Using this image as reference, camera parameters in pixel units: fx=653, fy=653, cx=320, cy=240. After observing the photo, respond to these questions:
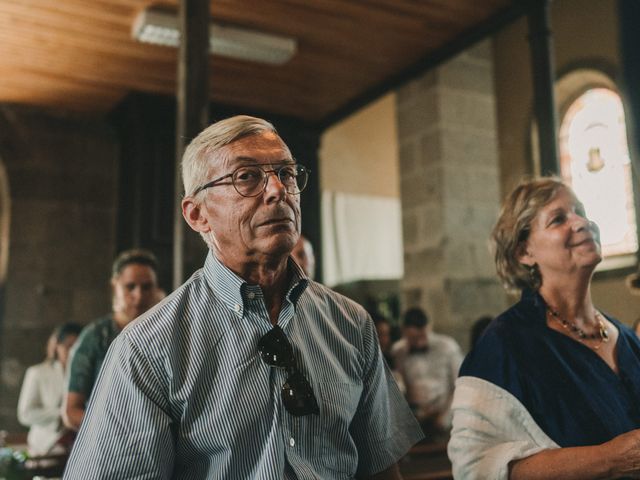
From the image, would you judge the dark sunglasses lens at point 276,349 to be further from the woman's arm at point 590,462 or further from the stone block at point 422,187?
the stone block at point 422,187

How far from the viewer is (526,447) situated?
167 centimetres

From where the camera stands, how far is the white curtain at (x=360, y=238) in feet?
33.6

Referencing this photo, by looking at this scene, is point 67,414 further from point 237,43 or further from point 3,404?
point 3,404

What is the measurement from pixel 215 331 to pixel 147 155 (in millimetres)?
4769

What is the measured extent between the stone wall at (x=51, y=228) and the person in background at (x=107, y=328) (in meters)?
3.48

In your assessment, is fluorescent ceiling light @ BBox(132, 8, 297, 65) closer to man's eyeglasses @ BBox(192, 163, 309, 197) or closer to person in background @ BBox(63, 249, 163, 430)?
person in background @ BBox(63, 249, 163, 430)

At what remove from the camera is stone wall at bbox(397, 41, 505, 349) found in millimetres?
5938

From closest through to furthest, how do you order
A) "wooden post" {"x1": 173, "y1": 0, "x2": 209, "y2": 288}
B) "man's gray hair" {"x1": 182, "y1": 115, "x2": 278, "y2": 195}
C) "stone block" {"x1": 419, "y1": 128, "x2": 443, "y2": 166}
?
1. "man's gray hair" {"x1": 182, "y1": 115, "x2": 278, "y2": 195}
2. "wooden post" {"x1": 173, "y1": 0, "x2": 209, "y2": 288}
3. "stone block" {"x1": 419, "y1": 128, "x2": 443, "y2": 166}

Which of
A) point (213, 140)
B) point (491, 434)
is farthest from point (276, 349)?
point (491, 434)

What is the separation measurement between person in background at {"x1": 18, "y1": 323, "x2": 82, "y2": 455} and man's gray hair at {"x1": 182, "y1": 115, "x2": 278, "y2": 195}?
373 centimetres

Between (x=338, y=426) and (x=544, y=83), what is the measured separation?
312cm

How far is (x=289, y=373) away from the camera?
4.46ft

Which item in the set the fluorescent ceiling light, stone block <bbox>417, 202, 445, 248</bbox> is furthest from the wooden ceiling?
stone block <bbox>417, 202, 445, 248</bbox>

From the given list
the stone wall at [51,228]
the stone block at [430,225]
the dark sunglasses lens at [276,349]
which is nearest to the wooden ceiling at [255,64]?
the stone wall at [51,228]
